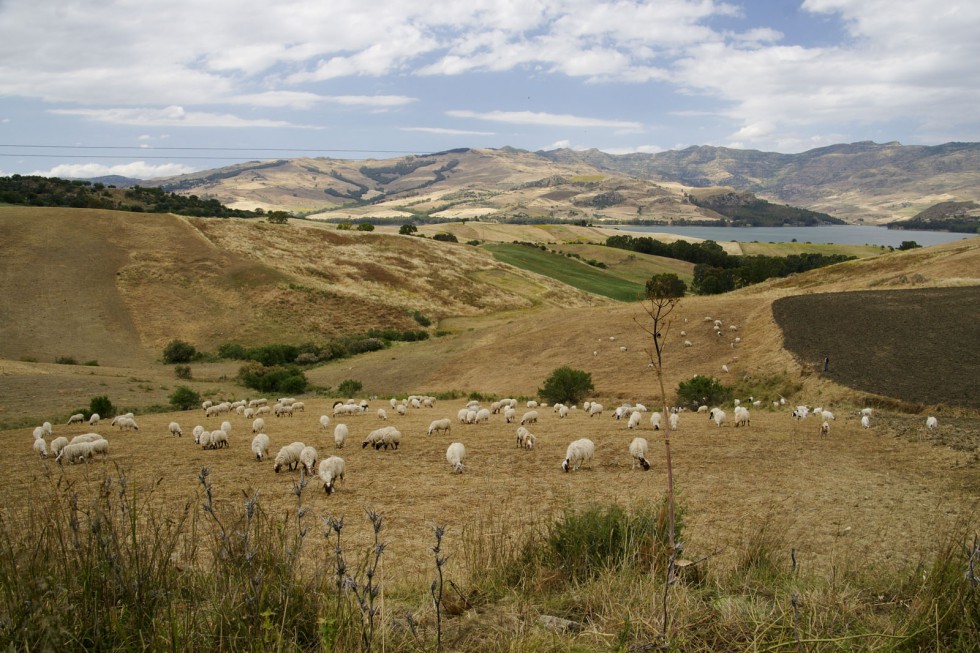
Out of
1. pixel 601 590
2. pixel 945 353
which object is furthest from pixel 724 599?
pixel 945 353

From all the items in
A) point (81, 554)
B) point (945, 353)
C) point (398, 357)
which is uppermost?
point (81, 554)

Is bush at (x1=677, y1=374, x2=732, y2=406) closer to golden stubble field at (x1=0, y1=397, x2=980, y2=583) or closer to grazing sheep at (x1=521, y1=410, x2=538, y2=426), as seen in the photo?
golden stubble field at (x1=0, y1=397, x2=980, y2=583)

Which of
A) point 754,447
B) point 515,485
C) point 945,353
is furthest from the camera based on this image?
point 945,353

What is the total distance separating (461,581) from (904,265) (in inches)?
2165

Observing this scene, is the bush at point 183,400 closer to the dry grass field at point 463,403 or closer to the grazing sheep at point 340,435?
the dry grass field at point 463,403

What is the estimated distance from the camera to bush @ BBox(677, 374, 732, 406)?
1019 inches

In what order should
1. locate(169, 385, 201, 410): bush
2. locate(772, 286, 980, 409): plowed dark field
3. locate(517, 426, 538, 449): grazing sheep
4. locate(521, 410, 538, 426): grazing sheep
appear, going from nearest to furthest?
locate(517, 426, 538, 449): grazing sheep < locate(521, 410, 538, 426): grazing sheep < locate(772, 286, 980, 409): plowed dark field < locate(169, 385, 201, 410): bush

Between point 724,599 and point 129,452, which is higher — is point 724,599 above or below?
above

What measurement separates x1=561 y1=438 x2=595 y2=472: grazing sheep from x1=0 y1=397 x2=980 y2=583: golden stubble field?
0.25 meters

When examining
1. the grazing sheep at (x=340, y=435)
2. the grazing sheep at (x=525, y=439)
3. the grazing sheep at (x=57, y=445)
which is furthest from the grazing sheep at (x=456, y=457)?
the grazing sheep at (x=57, y=445)

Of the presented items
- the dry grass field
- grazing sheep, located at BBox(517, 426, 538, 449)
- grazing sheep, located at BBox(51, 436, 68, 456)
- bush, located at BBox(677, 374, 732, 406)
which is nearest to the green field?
the dry grass field

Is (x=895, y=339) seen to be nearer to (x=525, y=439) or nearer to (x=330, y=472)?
(x=525, y=439)

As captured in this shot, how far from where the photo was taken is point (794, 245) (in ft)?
Result: 440

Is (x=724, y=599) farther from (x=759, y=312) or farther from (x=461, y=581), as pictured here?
(x=759, y=312)
